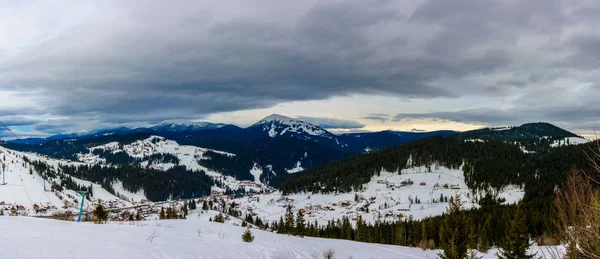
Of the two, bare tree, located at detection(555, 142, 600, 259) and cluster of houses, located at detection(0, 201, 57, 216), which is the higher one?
bare tree, located at detection(555, 142, 600, 259)

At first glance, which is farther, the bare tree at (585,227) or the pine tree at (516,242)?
the pine tree at (516,242)

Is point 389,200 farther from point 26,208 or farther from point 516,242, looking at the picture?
point 26,208

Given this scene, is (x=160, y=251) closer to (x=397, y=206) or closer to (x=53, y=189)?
(x=397, y=206)

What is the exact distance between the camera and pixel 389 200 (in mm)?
163250

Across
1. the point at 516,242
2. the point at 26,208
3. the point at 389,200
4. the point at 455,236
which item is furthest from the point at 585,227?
the point at 26,208

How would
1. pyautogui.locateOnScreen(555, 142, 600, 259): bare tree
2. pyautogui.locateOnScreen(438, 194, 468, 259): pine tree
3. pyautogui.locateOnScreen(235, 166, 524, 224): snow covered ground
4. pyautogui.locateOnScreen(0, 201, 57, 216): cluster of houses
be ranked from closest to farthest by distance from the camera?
1. pyautogui.locateOnScreen(555, 142, 600, 259): bare tree
2. pyautogui.locateOnScreen(438, 194, 468, 259): pine tree
3. pyautogui.locateOnScreen(0, 201, 57, 216): cluster of houses
4. pyautogui.locateOnScreen(235, 166, 524, 224): snow covered ground

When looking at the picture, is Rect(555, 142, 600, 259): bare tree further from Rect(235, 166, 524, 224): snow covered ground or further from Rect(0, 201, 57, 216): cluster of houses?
Rect(0, 201, 57, 216): cluster of houses

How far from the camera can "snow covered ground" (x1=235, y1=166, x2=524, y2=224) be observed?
465 ft

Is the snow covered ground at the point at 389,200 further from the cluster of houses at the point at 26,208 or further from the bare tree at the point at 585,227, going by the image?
the bare tree at the point at 585,227

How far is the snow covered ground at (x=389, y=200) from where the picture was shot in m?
142

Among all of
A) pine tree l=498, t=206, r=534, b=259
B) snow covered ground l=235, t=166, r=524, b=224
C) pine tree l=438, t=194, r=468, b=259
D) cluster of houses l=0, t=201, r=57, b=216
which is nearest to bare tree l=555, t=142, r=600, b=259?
pine tree l=438, t=194, r=468, b=259

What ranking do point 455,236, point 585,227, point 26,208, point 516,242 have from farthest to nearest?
1. point 26,208
2. point 516,242
3. point 455,236
4. point 585,227

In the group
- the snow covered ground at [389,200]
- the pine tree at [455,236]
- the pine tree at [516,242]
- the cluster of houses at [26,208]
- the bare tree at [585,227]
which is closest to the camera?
the bare tree at [585,227]

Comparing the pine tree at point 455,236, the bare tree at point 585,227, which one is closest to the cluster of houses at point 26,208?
the pine tree at point 455,236
